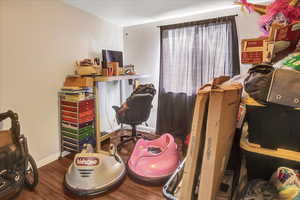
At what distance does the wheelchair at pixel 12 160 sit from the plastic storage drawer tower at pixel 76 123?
69 centimetres

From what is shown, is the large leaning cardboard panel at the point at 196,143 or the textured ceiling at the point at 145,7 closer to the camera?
the large leaning cardboard panel at the point at 196,143

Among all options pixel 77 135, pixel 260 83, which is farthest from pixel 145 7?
pixel 260 83

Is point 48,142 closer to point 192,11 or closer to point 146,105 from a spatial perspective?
point 146,105

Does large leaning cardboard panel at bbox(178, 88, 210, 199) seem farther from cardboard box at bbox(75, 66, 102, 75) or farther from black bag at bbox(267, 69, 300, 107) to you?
cardboard box at bbox(75, 66, 102, 75)

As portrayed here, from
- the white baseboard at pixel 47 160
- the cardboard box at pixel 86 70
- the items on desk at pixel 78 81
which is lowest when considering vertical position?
the white baseboard at pixel 47 160

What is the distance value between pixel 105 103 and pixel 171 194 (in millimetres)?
2389

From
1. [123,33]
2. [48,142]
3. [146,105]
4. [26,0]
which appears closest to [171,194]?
[146,105]

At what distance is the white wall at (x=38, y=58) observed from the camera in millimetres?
1830

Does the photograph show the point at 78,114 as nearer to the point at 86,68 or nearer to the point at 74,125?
the point at 74,125

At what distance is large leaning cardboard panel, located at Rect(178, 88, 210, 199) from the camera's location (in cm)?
74

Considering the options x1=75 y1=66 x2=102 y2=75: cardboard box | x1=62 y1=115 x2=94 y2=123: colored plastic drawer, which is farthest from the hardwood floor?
x1=75 y1=66 x2=102 y2=75: cardboard box

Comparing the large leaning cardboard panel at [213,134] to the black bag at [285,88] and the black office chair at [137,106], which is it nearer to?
the black bag at [285,88]

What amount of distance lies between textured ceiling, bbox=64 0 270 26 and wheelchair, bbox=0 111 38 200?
1.80m

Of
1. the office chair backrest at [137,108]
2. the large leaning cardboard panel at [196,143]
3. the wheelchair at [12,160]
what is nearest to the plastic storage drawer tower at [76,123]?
the office chair backrest at [137,108]
